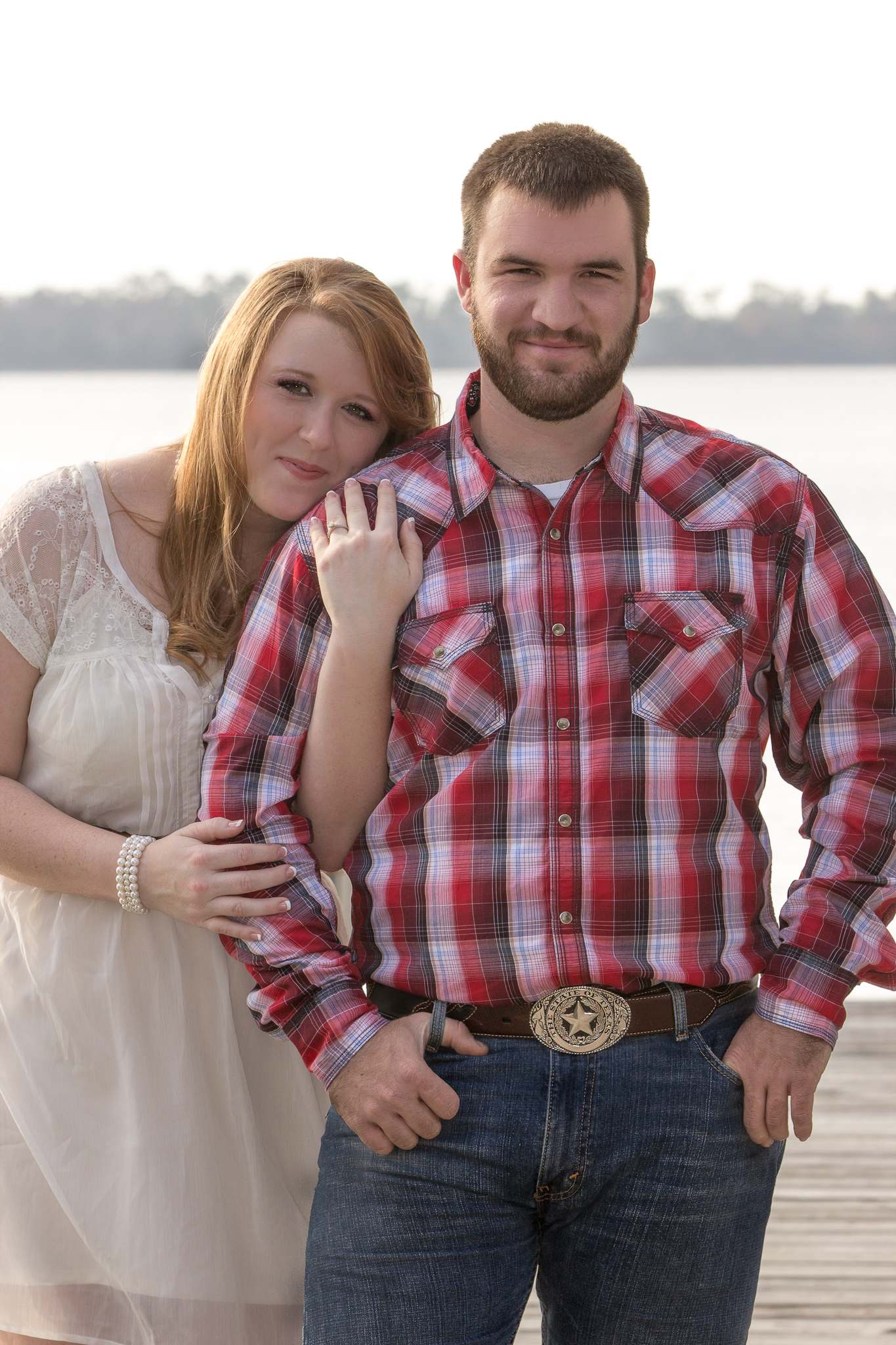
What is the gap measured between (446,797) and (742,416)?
14.3 meters

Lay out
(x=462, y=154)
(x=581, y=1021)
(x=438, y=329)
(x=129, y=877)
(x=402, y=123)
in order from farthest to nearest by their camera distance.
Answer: (x=402, y=123) < (x=462, y=154) < (x=438, y=329) < (x=129, y=877) < (x=581, y=1021)

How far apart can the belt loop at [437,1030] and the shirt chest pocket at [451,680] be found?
1.10 feet

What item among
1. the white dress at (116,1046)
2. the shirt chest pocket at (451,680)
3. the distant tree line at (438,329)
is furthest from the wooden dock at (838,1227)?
the distant tree line at (438,329)

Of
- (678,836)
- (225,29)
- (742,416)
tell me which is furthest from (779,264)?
(678,836)

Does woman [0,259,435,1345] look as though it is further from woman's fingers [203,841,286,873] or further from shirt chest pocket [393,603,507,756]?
shirt chest pocket [393,603,507,756]

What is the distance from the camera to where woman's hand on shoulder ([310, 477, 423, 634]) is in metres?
1.68

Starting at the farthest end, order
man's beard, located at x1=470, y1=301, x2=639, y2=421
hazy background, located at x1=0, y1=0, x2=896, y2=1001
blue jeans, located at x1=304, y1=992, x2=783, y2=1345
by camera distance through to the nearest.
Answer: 1. hazy background, located at x1=0, y1=0, x2=896, y2=1001
2. man's beard, located at x1=470, y1=301, x2=639, y2=421
3. blue jeans, located at x1=304, y1=992, x2=783, y2=1345

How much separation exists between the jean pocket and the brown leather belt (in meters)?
0.01

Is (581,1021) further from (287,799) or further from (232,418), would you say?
(232,418)

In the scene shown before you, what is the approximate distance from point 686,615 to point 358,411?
628 millimetres

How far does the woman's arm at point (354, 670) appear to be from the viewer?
1.68m

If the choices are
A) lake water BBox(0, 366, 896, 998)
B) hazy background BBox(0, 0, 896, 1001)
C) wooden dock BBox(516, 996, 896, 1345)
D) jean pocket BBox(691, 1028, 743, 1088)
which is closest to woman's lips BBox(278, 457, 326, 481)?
jean pocket BBox(691, 1028, 743, 1088)

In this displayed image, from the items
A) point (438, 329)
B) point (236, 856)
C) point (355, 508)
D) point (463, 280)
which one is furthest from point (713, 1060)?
point (438, 329)

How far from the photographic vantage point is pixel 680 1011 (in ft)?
5.30
